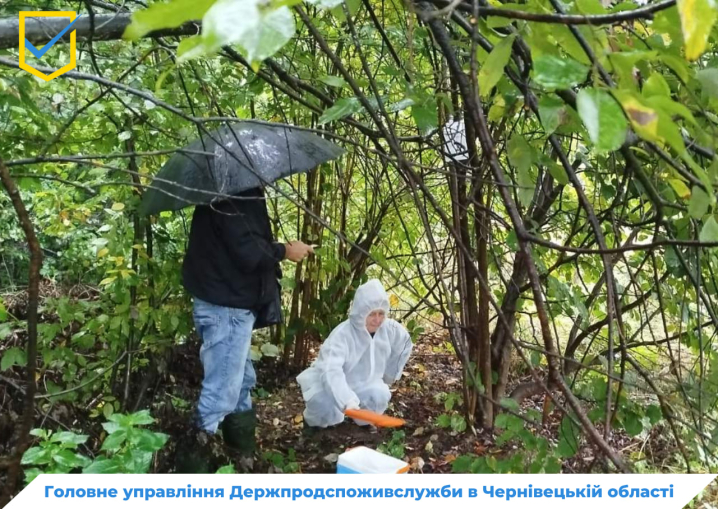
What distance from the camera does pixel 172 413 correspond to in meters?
3.05

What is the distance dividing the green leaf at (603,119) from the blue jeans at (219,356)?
250 centimetres

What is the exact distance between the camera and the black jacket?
9.14ft

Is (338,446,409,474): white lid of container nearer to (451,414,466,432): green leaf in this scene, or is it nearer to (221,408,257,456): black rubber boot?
(451,414,466,432): green leaf

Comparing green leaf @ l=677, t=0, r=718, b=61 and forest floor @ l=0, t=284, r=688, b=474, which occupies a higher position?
green leaf @ l=677, t=0, r=718, b=61

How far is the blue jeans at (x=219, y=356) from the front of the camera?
2895mm

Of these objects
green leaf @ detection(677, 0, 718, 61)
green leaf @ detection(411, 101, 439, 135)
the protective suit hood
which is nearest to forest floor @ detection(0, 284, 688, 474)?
the protective suit hood

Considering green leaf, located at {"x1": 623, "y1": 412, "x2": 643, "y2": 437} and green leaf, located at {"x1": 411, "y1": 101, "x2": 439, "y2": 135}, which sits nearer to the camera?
green leaf, located at {"x1": 411, "y1": 101, "x2": 439, "y2": 135}

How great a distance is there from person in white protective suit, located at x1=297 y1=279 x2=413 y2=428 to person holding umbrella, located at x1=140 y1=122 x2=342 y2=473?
38cm

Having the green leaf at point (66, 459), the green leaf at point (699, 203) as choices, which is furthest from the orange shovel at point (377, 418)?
the green leaf at point (699, 203)

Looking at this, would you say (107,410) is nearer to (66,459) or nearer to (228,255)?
(228,255)

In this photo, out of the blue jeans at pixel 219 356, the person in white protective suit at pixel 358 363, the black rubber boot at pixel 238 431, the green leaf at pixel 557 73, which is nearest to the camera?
the green leaf at pixel 557 73

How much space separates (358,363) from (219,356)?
0.83 meters

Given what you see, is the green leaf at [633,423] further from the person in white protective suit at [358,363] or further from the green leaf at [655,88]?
the green leaf at [655,88]
